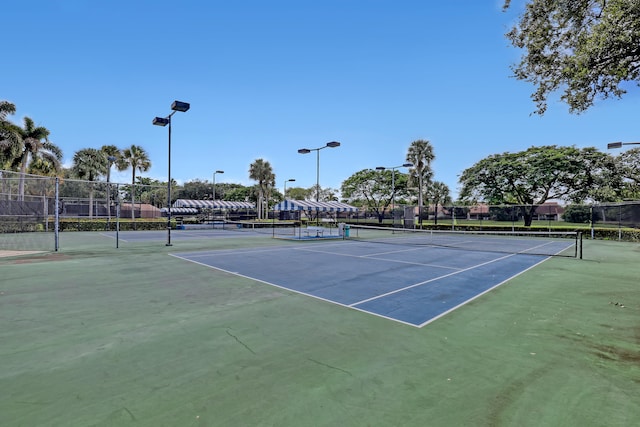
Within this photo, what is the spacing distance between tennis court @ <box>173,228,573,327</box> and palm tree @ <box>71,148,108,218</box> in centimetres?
3830

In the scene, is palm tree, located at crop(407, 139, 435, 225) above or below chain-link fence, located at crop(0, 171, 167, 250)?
above

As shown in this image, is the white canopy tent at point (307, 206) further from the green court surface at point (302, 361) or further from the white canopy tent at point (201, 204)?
the white canopy tent at point (201, 204)

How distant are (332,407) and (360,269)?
7964 millimetres

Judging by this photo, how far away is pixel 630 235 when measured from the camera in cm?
2438

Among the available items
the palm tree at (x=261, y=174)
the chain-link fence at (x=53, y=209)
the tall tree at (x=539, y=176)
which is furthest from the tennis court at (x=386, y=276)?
the palm tree at (x=261, y=174)

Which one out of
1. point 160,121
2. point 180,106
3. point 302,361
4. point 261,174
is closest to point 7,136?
point 160,121

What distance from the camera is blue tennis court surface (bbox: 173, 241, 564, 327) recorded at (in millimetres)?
6766

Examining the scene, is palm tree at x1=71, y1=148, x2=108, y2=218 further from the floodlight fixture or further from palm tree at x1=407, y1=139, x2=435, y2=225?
palm tree at x1=407, y1=139, x2=435, y2=225

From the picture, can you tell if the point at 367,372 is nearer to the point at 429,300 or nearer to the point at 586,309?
the point at 429,300

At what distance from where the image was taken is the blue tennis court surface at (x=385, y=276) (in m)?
6.77

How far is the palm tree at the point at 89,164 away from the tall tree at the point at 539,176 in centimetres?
5141

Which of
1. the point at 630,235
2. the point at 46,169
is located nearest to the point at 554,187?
the point at 630,235

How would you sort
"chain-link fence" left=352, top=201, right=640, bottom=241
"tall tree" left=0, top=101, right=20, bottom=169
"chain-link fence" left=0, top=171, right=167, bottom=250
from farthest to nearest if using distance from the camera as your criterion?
"tall tree" left=0, top=101, right=20, bottom=169
"chain-link fence" left=352, top=201, right=640, bottom=241
"chain-link fence" left=0, top=171, right=167, bottom=250

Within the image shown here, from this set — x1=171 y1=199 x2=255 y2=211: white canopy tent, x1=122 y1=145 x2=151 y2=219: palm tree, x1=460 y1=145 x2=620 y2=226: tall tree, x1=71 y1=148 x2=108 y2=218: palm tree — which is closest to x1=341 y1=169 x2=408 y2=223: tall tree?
x1=460 y1=145 x2=620 y2=226: tall tree
